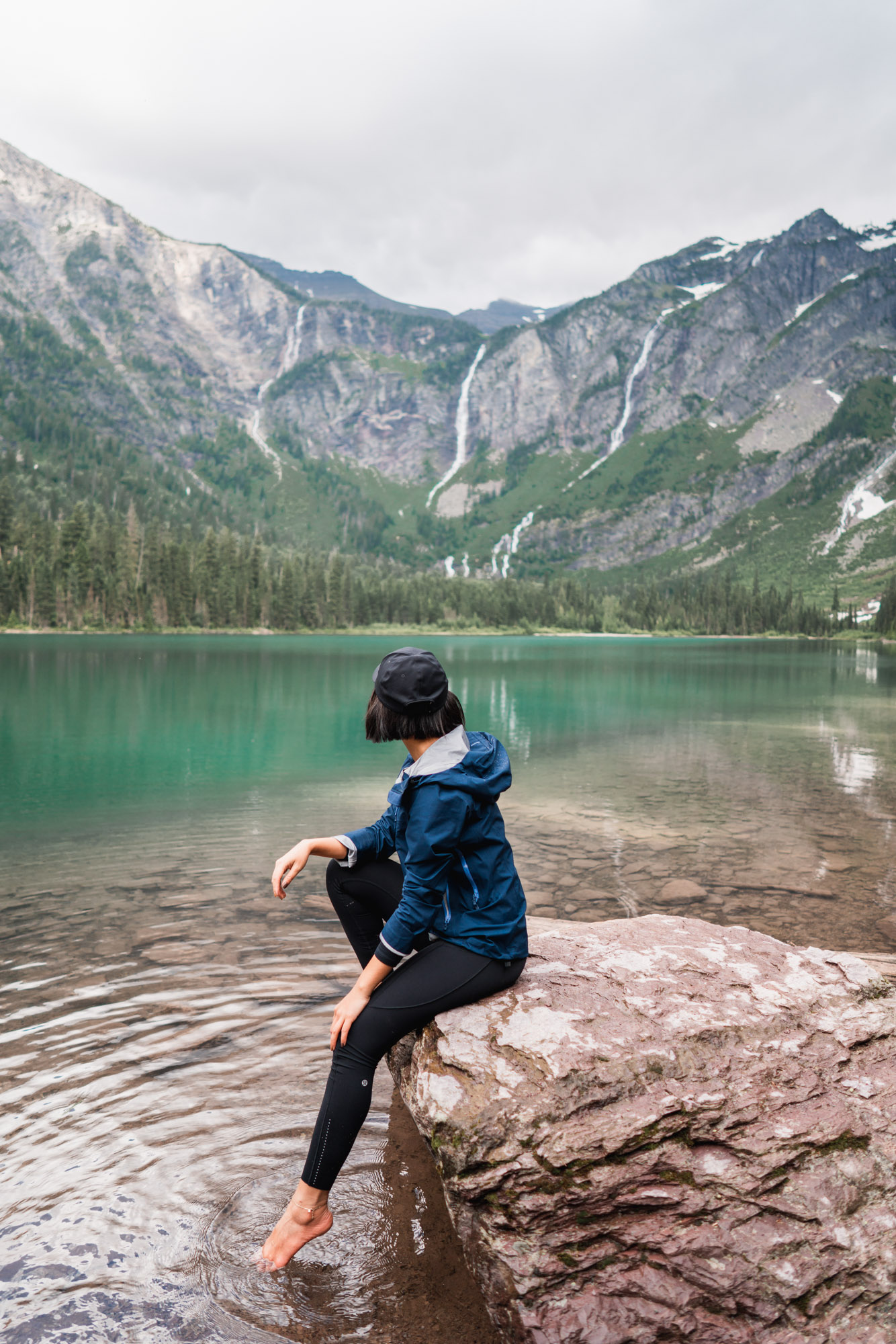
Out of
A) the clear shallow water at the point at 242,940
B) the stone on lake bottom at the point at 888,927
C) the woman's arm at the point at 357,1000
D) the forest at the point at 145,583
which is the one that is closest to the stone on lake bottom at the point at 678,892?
the clear shallow water at the point at 242,940

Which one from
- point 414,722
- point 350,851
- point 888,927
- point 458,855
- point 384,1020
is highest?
point 414,722

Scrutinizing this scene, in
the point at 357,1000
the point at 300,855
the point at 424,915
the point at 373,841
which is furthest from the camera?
the point at 300,855

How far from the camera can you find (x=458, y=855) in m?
4.31

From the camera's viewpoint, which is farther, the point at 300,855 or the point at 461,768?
the point at 300,855

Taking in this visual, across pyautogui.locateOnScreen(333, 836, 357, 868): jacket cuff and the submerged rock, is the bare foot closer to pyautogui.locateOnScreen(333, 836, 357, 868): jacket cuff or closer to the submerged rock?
the submerged rock

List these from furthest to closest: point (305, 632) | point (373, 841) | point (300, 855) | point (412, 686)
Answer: point (305, 632) → point (300, 855) → point (373, 841) → point (412, 686)

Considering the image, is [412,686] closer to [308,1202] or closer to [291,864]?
[291,864]

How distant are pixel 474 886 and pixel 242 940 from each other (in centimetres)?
617

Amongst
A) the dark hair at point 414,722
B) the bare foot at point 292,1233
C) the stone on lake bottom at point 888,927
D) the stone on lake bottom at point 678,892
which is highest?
the dark hair at point 414,722

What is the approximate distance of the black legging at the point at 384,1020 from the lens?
4.29 m

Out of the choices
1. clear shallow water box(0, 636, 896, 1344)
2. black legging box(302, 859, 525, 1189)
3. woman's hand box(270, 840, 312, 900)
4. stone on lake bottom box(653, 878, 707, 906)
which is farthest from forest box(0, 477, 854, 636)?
black legging box(302, 859, 525, 1189)

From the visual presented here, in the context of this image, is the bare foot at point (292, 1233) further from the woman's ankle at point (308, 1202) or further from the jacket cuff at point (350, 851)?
the jacket cuff at point (350, 851)

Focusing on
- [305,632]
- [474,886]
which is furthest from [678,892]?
[305,632]

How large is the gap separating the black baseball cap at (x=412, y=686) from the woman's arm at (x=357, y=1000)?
4.60 feet
